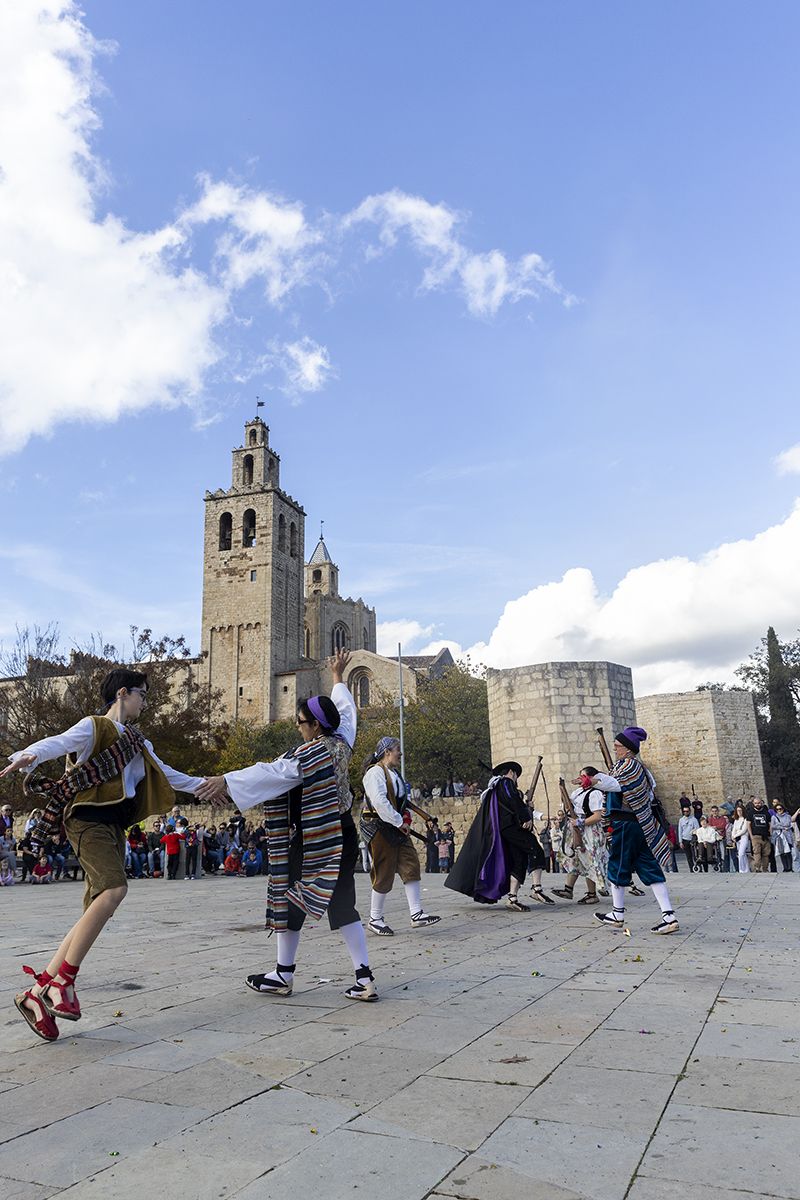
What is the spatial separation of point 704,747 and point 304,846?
1012 inches

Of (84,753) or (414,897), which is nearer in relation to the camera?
(84,753)

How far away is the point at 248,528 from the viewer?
6788 cm

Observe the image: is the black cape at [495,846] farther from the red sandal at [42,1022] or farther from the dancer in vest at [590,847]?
the red sandal at [42,1022]

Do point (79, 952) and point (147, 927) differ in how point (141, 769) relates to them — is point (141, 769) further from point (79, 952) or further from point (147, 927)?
point (147, 927)

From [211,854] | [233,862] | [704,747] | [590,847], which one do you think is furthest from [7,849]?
[704,747]

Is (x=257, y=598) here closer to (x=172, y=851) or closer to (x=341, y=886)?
(x=172, y=851)

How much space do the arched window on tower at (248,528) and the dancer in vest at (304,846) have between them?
210ft

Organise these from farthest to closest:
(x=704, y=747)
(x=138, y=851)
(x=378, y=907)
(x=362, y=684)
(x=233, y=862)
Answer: (x=362, y=684), (x=704, y=747), (x=233, y=862), (x=138, y=851), (x=378, y=907)

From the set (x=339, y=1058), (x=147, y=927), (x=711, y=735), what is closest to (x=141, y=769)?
(x=339, y=1058)

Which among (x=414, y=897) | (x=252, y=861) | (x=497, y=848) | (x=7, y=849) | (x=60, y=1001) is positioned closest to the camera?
(x=60, y=1001)

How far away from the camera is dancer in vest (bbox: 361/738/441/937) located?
294 inches

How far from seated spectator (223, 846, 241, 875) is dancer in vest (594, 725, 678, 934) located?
1476 cm

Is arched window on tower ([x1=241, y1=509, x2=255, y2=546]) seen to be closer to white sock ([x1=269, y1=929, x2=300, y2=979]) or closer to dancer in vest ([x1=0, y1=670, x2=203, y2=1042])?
white sock ([x1=269, y1=929, x2=300, y2=979])

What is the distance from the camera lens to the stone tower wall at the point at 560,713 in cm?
1997
